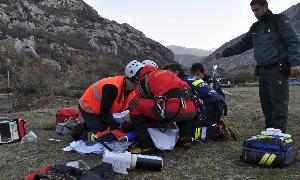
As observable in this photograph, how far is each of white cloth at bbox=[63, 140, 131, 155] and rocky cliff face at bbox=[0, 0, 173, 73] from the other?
2399cm

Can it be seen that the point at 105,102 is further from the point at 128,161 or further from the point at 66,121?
the point at 66,121

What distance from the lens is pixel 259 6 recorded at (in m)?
6.18

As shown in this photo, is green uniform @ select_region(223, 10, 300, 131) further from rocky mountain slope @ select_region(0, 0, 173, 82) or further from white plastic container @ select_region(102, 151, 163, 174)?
rocky mountain slope @ select_region(0, 0, 173, 82)

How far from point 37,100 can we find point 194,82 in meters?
7.07

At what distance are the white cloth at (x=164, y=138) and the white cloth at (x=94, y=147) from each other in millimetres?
336

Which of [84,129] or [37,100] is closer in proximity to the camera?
[84,129]

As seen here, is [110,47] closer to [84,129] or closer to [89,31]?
[89,31]

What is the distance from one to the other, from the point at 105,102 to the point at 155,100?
0.83m

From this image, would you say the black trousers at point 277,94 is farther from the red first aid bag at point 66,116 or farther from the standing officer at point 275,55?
the red first aid bag at point 66,116

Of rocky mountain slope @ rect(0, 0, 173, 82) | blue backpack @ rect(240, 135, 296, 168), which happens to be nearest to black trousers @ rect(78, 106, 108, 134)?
blue backpack @ rect(240, 135, 296, 168)

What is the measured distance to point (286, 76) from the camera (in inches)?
235

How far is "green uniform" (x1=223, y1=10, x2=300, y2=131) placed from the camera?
19.4 ft

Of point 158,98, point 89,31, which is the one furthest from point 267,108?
point 89,31

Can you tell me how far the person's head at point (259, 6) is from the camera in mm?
6180
